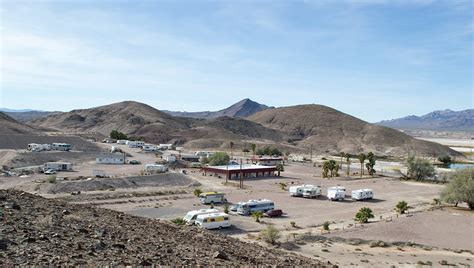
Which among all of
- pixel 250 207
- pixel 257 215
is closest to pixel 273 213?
pixel 250 207

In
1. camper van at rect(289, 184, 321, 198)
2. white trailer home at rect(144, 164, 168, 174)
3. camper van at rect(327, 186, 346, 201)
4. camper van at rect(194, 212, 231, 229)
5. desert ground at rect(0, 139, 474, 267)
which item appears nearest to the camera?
desert ground at rect(0, 139, 474, 267)

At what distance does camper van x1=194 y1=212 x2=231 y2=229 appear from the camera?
32312mm

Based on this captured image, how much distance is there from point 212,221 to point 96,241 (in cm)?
1908

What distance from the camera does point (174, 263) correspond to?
1300 cm

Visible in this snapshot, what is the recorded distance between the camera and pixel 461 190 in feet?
148

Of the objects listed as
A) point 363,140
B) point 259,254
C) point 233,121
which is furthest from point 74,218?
point 233,121

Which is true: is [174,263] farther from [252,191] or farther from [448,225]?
[252,191]

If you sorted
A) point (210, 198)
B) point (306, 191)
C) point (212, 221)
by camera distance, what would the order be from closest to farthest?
point (212, 221) → point (210, 198) → point (306, 191)

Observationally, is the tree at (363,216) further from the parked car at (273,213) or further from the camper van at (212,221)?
the camper van at (212,221)

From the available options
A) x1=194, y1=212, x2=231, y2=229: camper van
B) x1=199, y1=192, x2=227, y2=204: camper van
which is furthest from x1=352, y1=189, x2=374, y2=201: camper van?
x1=194, y1=212, x2=231, y2=229: camper van

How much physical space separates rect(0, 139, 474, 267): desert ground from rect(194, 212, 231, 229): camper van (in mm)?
591

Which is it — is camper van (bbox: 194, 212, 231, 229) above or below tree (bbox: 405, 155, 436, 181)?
below

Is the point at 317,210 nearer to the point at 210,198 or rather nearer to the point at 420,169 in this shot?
the point at 210,198

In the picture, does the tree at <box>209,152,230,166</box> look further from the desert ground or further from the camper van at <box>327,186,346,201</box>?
the camper van at <box>327,186,346,201</box>
